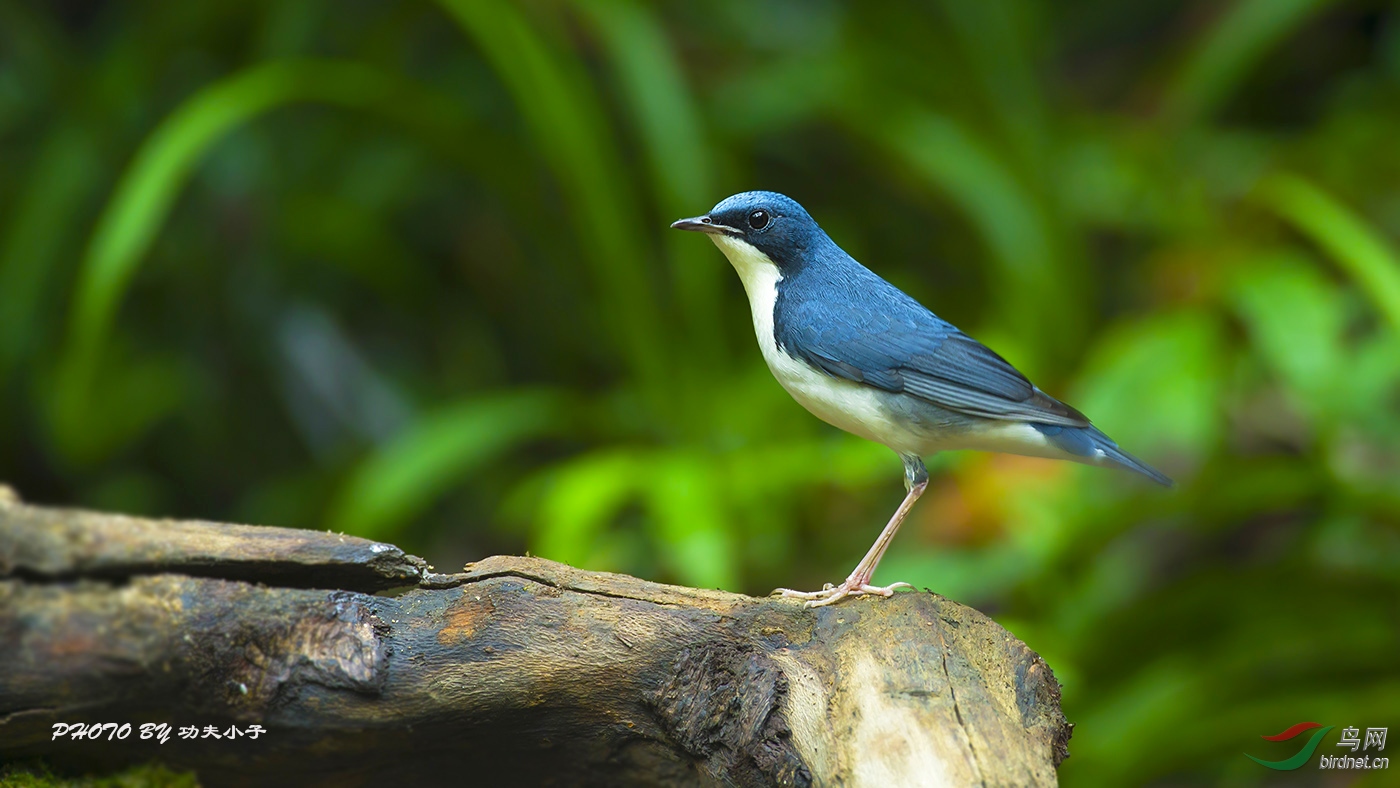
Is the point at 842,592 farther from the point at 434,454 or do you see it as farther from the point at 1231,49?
the point at 1231,49

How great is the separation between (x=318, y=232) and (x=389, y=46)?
1235mm

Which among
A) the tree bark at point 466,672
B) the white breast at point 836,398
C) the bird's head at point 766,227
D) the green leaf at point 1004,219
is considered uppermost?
the green leaf at point 1004,219

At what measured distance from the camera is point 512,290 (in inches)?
275

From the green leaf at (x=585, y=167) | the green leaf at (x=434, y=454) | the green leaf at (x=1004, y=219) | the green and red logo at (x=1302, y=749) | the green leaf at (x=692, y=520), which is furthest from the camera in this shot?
the green leaf at (x=1004, y=219)

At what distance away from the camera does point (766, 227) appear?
3.43 meters

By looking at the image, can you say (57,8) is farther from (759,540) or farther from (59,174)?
(759,540)

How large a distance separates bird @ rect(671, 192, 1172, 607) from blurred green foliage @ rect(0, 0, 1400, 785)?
4.72 feet

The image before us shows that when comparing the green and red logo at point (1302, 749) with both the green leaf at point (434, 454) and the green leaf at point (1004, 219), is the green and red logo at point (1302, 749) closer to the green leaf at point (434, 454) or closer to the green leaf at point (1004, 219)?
the green leaf at point (1004, 219)

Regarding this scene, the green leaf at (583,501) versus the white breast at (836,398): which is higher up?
the white breast at (836,398)

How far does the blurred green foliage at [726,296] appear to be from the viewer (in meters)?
4.86

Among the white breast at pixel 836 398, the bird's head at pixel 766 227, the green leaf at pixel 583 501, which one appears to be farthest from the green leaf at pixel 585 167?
the white breast at pixel 836 398

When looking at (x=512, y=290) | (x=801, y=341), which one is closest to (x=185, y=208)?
(x=512, y=290)

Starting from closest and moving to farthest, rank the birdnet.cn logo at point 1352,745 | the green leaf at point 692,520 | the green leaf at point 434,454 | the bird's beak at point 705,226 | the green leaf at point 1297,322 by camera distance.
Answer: the bird's beak at point 705,226
the birdnet.cn logo at point 1352,745
the green leaf at point 692,520
the green leaf at point 1297,322
the green leaf at point 434,454

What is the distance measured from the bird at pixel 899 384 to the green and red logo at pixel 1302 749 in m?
1.72
